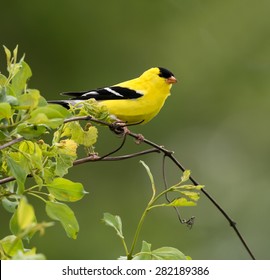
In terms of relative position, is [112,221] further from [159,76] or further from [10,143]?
[159,76]

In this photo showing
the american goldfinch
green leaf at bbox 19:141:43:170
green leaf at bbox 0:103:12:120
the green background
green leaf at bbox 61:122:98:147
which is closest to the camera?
green leaf at bbox 0:103:12:120

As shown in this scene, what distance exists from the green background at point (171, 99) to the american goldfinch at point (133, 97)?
3.25 meters

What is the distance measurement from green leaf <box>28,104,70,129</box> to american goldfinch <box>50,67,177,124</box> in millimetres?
1822

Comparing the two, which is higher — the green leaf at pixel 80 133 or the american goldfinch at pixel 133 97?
the green leaf at pixel 80 133

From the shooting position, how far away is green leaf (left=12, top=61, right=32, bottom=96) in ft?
3.72

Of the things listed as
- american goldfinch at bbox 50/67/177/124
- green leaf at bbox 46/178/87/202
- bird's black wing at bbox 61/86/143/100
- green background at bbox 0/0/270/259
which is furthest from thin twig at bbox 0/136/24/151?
green background at bbox 0/0/270/259

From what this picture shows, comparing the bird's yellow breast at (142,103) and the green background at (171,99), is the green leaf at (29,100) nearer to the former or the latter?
the bird's yellow breast at (142,103)

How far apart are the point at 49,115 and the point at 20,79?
→ 0.10 metres

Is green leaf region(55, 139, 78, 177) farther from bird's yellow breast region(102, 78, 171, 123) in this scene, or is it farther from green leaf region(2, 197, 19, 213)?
bird's yellow breast region(102, 78, 171, 123)

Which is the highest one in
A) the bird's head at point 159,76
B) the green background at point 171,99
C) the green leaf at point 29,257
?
the green leaf at point 29,257

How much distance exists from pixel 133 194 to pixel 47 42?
194 cm

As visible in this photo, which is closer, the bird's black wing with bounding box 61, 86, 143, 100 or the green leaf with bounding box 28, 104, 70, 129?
the green leaf with bounding box 28, 104, 70, 129

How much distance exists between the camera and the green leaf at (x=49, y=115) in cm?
105

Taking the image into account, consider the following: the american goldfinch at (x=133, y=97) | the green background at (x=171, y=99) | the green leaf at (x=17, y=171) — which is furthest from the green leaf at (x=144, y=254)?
the green background at (x=171, y=99)
